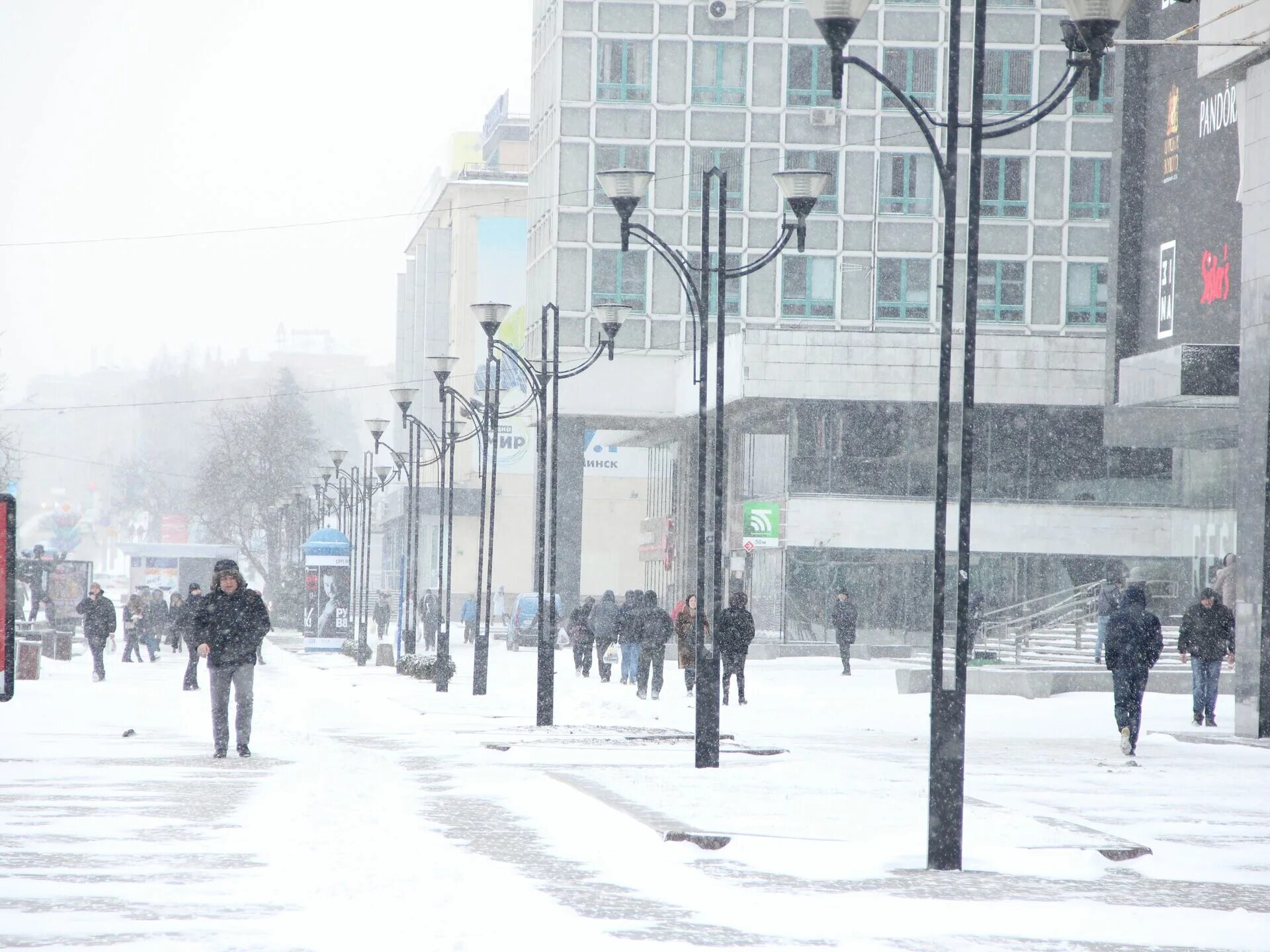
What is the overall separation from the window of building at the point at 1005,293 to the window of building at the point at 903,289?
70.3 inches

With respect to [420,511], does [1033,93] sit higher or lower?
higher

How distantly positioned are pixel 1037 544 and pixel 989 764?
4164cm

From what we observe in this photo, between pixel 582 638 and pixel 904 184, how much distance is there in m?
32.0

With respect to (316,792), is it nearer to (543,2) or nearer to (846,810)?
(846,810)

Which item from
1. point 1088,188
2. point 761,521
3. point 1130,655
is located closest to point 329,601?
point 761,521

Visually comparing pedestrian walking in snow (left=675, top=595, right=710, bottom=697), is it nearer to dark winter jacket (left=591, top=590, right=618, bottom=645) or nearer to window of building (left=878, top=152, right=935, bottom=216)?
dark winter jacket (left=591, top=590, right=618, bottom=645)

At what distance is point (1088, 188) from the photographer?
2515 inches

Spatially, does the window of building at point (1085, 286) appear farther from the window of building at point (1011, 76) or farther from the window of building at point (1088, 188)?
the window of building at point (1011, 76)

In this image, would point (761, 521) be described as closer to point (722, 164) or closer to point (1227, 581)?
point (722, 164)

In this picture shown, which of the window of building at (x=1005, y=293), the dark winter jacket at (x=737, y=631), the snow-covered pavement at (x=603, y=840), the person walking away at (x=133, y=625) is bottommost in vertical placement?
the person walking away at (x=133, y=625)

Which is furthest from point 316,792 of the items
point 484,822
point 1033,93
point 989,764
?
point 1033,93

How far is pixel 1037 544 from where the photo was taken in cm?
5838

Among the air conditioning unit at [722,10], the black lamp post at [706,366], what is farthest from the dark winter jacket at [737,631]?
the air conditioning unit at [722,10]

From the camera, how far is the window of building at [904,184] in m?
64.6
